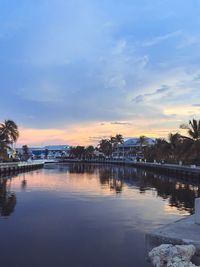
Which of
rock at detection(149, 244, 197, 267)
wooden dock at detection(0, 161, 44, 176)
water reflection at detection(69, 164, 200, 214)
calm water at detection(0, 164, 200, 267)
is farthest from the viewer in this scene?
wooden dock at detection(0, 161, 44, 176)

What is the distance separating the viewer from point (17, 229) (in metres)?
18.9

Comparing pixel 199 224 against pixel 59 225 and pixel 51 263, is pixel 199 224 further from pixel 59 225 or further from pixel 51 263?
pixel 59 225

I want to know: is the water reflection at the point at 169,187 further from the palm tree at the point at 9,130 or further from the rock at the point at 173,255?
the palm tree at the point at 9,130

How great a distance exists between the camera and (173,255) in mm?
10375

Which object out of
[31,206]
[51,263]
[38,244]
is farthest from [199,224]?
[31,206]

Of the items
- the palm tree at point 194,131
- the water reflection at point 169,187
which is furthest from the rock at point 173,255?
the palm tree at point 194,131

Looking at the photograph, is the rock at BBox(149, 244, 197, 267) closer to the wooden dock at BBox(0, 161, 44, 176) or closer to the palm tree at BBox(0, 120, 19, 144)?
the wooden dock at BBox(0, 161, 44, 176)

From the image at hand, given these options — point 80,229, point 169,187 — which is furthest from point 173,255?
point 169,187

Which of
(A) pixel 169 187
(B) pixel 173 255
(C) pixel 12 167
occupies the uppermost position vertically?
(C) pixel 12 167

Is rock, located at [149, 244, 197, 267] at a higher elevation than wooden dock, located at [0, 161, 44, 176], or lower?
lower

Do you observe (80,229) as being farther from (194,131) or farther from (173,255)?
(194,131)

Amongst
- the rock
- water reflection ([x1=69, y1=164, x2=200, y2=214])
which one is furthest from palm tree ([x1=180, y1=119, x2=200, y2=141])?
the rock

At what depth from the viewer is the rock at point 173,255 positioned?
10127 millimetres

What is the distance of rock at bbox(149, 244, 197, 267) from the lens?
1013 cm
